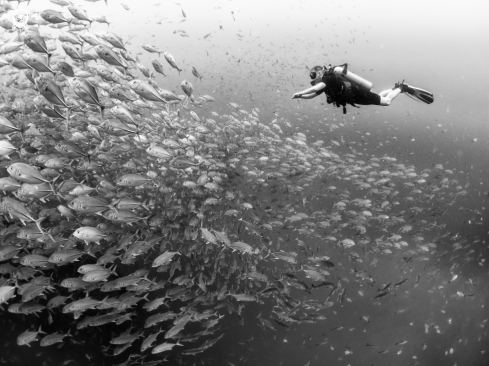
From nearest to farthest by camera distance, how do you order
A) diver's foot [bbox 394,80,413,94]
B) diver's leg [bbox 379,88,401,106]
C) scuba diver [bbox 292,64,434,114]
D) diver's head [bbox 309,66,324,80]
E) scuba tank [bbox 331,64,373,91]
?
scuba diver [bbox 292,64,434,114], scuba tank [bbox 331,64,373,91], diver's head [bbox 309,66,324,80], diver's leg [bbox 379,88,401,106], diver's foot [bbox 394,80,413,94]

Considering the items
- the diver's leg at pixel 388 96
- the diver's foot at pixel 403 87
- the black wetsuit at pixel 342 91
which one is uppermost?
the diver's foot at pixel 403 87

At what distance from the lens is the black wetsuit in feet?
20.1

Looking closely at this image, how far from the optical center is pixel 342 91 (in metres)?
6.18

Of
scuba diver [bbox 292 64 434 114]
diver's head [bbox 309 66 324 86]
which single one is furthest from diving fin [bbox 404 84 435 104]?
diver's head [bbox 309 66 324 86]

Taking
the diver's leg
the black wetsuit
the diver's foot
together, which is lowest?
the black wetsuit

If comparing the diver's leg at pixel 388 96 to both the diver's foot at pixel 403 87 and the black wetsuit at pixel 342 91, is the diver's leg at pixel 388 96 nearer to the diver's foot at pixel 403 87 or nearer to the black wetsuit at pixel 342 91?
the diver's foot at pixel 403 87

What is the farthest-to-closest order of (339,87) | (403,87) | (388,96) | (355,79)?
1. (403,87)
2. (388,96)
3. (355,79)
4. (339,87)

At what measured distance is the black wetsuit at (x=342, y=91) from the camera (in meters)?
6.13

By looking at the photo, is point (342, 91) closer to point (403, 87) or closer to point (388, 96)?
point (388, 96)

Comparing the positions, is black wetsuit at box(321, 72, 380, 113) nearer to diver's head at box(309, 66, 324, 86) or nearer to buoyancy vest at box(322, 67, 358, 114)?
buoyancy vest at box(322, 67, 358, 114)

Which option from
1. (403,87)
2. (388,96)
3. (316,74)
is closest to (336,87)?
(316,74)

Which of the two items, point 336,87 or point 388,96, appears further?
point 388,96

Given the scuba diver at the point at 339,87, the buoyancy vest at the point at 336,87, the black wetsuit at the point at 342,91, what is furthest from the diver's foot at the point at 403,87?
the buoyancy vest at the point at 336,87

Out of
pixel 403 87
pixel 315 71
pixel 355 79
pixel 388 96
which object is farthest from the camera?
pixel 403 87
